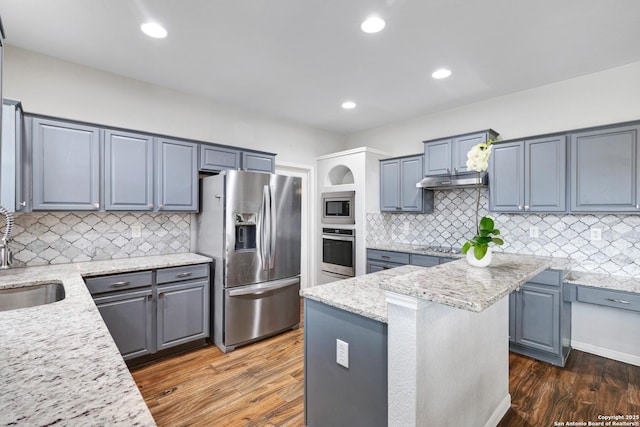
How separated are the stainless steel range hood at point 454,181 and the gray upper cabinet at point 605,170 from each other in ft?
2.62

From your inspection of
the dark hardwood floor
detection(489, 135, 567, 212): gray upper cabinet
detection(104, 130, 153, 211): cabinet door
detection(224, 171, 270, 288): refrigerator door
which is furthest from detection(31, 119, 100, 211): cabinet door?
detection(489, 135, 567, 212): gray upper cabinet

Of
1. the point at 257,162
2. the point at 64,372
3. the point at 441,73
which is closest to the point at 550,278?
the point at 441,73

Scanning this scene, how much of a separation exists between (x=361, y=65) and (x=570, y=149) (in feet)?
6.99

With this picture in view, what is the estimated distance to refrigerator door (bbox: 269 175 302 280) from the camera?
131 inches

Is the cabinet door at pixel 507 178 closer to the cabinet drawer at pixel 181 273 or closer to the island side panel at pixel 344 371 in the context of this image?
the island side panel at pixel 344 371

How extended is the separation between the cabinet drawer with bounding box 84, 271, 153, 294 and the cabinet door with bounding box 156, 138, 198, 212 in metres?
0.71

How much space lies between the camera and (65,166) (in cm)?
257

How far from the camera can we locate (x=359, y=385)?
1.57 meters

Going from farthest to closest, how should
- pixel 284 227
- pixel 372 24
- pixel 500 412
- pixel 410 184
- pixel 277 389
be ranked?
pixel 410 184 → pixel 284 227 → pixel 277 389 → pixel 372 24 → pixel 500 412

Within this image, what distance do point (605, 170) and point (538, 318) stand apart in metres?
1.46

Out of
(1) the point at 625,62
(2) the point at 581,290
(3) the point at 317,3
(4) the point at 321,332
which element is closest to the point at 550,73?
(1) the point at 625,62

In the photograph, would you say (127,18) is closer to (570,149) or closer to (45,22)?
(45,22)

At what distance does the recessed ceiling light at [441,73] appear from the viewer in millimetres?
2951

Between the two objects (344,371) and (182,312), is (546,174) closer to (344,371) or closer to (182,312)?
(344,371)
